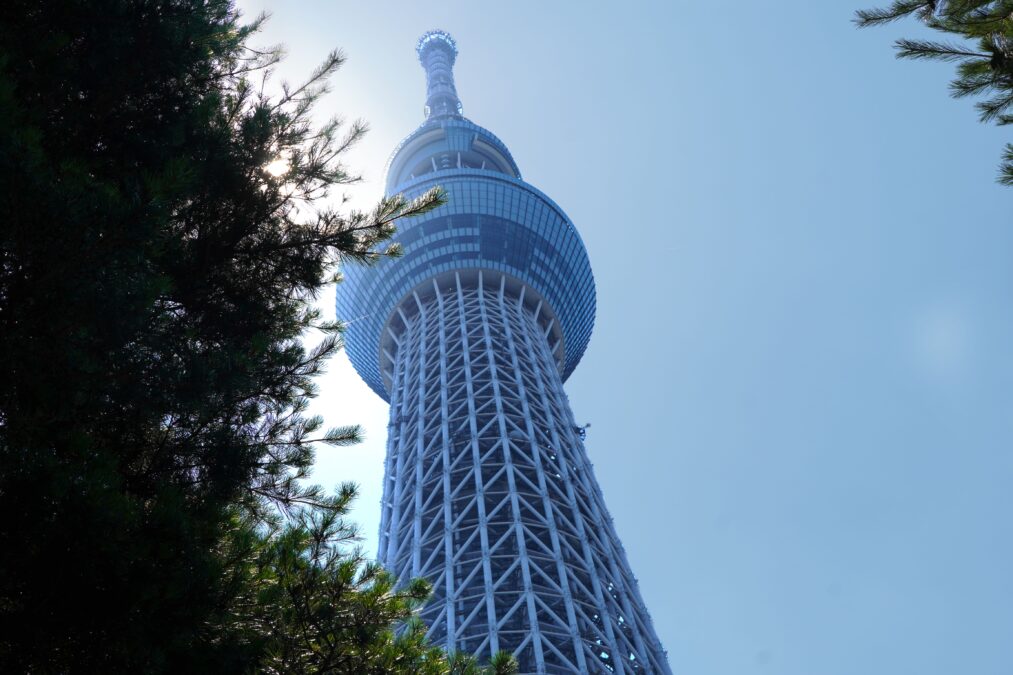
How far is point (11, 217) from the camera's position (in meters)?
5.71

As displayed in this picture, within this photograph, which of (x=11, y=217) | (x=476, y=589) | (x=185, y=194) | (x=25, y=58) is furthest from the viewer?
(x=476, y=589)

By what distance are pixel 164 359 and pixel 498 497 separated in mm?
32701

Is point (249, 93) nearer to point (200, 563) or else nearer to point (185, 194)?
point (185, 194)

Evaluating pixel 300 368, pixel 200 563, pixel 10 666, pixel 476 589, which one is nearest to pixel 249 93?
pixel 300 368

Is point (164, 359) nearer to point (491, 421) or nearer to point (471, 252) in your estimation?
point (491, 421)

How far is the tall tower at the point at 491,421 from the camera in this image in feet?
105

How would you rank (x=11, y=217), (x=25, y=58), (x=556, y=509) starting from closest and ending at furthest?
(x=11, y=217) → (x=25, y=58) → (x=556, y=509)

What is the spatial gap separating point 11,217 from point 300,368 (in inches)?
128

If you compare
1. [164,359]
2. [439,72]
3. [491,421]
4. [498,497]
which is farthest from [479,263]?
[164,359]

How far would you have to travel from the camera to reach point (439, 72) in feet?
273

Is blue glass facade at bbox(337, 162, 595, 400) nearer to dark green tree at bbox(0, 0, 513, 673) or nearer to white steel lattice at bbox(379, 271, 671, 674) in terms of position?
white steel lattice at bbox(379, 271, 671, 674)

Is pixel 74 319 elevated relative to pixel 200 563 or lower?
elevated

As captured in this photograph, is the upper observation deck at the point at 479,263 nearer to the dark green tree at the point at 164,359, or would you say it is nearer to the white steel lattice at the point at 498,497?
the white steel lattice at the point at 498,497

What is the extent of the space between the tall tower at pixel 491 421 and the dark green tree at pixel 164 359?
2275cm
